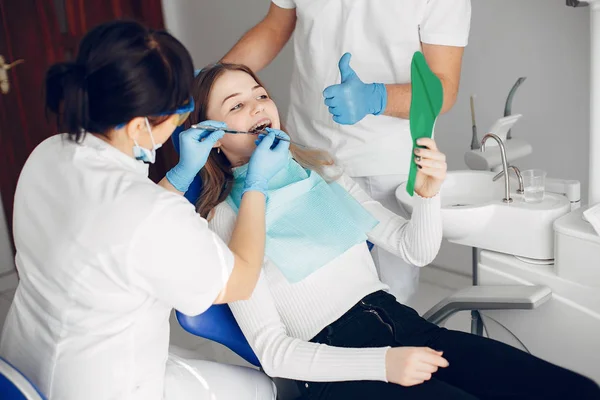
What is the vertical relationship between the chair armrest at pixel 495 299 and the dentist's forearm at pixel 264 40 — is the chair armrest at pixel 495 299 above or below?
below

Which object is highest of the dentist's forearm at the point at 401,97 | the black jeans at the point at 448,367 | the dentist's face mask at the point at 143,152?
the dentist's face mask at the point at 143,152

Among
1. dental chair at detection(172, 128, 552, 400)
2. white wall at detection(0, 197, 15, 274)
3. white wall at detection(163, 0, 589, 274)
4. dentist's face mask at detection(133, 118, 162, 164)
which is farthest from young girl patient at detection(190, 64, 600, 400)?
white wall at detection(0, 197, 15, 274)

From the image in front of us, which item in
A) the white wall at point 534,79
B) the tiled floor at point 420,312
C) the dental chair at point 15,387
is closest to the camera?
the dental chair at point 15,387

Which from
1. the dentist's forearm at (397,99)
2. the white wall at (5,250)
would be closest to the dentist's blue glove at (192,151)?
the dentist's forearm at (397,99)

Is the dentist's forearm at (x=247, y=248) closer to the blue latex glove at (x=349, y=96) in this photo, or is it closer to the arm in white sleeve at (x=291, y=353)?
the arm in white sleeve at (x=291, y=353)

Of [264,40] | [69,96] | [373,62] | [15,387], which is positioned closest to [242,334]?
[15,387]

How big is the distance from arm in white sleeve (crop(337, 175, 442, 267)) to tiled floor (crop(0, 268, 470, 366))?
0.93m

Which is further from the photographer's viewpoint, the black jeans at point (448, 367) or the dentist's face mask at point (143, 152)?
the black jeans at point (448, 367)

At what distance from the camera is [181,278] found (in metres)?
1.07

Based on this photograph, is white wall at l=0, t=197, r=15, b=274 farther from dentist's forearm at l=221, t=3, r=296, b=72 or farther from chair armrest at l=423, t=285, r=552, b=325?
chair armrest at l=423, t=285, r=552, b=325

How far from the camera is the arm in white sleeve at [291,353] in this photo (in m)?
1.27

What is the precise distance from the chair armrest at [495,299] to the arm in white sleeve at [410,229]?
12 cm

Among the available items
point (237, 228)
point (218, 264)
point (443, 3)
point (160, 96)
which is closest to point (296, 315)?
point (237, 228)

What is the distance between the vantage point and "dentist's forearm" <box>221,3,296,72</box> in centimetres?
201
